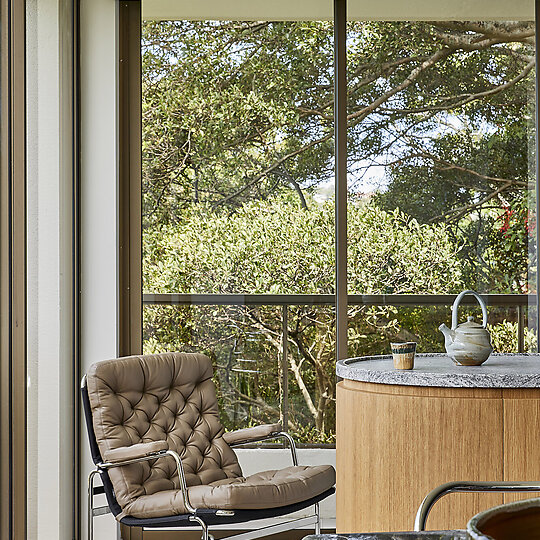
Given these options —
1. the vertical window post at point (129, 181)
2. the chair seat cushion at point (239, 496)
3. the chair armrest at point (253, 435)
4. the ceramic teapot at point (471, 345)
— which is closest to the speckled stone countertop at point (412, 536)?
the ceramic teapot at point (471, 345)

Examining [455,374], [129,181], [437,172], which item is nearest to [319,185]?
[437,172]

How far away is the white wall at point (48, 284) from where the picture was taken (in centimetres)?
321

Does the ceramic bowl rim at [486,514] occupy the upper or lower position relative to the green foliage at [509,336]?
upper

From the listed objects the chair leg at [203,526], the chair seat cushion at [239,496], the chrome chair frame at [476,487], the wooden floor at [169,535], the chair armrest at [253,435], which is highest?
the chrome chair frame at [476,487]

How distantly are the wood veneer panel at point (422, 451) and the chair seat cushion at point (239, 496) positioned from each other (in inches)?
20.2

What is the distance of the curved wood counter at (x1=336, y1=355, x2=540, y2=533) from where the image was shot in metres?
2.18

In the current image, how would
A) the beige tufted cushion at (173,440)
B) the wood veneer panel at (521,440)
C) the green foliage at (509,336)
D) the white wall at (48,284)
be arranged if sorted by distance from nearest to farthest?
the wood veneer panel at (521,440) < the beige tufted cushion at (173,440) < the white wall at (48,284) < the green foliage at (509,336)

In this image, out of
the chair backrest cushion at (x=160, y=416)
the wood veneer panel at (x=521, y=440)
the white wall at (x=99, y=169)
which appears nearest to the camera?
the wood veneer panel at (x=521, y=440)

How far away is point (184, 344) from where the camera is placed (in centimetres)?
389

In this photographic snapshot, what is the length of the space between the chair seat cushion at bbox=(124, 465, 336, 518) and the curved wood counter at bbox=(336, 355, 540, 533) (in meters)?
0.50

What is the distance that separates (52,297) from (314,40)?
6.14 feet

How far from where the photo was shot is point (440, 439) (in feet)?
7.27

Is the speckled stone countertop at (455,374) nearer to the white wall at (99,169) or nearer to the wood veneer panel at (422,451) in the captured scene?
the wood veneer panel at (422,451)

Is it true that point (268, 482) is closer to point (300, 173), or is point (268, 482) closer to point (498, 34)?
point (300, 173)
